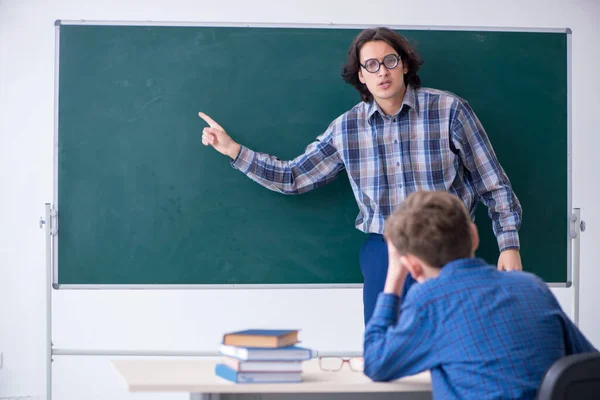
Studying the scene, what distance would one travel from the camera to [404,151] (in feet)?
9.78

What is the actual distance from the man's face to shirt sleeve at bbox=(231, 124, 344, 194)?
30cm

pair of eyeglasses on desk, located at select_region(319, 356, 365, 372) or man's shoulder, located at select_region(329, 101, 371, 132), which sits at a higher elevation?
man's shoulder, located at select_region(329, 101, 371, 132)

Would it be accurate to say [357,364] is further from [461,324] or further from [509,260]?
[509,260]

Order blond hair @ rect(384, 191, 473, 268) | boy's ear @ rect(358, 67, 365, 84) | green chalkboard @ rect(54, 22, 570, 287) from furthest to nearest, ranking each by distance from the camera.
Result: green chalkboard @ rect(54, 22, 570, 287), boy's ear @ rect(358, 67, 365, 84), blond hair @ rect(384, 191, 473, 268)

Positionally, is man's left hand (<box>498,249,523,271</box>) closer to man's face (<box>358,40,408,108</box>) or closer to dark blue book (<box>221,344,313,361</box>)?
man's face (<box>358,40,408,108</box>)

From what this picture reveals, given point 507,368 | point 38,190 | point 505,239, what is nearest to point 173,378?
point 507,368

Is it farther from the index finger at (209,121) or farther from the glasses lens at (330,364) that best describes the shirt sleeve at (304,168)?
the glasses lens at (330,364)

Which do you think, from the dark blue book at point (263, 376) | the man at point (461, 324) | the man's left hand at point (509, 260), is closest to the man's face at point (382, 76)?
the man's left hand at point (509, 260)

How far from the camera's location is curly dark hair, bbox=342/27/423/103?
300 centimetres

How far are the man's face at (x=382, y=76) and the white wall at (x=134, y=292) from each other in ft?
3.32

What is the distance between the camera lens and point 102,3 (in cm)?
393

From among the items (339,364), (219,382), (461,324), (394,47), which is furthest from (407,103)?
(219,382)

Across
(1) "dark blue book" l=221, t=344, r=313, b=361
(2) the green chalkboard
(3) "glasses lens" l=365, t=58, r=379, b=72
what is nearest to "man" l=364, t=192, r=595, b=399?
(1) "dark blue book" l=221, t=344, r=313, b=361

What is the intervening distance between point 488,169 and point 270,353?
5.43 feet
